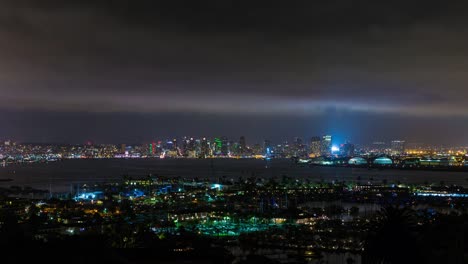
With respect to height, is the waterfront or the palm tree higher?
the palm tree

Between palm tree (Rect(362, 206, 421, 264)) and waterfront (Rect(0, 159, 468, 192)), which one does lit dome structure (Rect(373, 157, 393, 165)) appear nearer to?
waterfront (Rect(0, 159, 468, 192))

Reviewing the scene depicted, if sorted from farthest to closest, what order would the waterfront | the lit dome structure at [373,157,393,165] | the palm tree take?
1. the lit dome structure at [373,157,393,165]
2. the waterfront
3. the palm tree

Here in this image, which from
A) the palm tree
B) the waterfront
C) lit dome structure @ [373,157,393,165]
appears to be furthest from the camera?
lit dome structure @ [373,157,393,165]

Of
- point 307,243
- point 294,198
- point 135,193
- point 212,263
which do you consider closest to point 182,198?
point 135,193

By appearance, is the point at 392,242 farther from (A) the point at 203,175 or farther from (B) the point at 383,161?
(B) the point at 383,161

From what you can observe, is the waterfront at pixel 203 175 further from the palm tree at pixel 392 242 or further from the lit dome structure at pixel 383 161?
the palm tree at pixel 392 242

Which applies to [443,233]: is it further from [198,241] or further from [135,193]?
[135,193]

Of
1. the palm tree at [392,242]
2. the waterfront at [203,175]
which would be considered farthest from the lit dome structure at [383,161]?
the palm tree at [392,242]

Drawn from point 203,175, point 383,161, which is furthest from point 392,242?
point 383,161

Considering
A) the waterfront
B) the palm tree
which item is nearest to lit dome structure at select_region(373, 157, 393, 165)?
the waterfront

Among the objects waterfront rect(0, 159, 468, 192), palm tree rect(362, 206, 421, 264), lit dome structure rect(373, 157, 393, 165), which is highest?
palm tree rect(362, 206, 421, 264)

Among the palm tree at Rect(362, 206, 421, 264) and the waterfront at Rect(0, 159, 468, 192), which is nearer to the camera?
the palm tree at Rect(362, 206, 421, 264)
